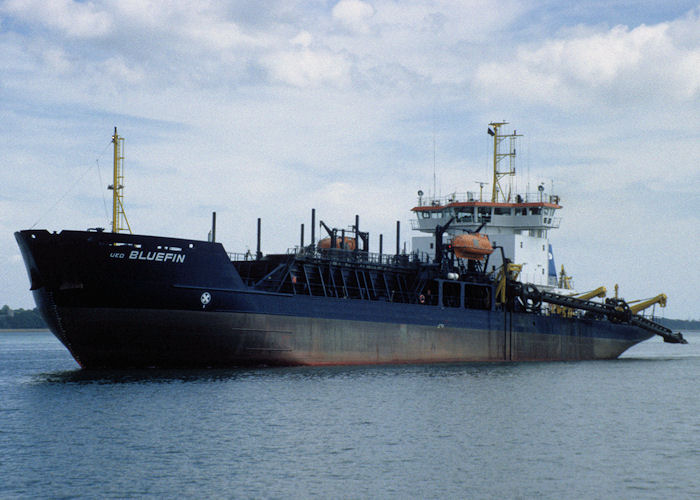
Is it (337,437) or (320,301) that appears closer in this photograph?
(337,437)

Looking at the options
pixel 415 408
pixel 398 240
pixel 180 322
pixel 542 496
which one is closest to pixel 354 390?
pixel 415 408

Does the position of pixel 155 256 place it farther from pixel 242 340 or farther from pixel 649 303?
pixel 649 303

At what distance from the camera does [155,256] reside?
3322 cm

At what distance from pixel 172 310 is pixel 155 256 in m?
2.34

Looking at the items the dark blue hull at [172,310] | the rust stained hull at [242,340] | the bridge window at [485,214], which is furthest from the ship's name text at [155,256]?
the bridge window at [485,214]

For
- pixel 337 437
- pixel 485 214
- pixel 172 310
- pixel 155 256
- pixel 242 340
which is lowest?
pixel 337 437

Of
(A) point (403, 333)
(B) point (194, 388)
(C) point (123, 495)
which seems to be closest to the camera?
(C) point (123, 495)

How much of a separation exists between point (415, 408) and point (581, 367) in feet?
71.7

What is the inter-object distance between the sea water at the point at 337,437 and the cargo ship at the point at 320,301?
1.69 m

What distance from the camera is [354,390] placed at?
30.9m

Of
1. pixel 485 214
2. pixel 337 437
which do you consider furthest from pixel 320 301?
pixel 485 214

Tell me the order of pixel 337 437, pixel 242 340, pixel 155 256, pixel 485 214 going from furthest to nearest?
pixel 485 214
pixel 242 340
pixel 155 256
pixel 337 437

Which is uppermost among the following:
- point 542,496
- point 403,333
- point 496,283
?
point 496,283

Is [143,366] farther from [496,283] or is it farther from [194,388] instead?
[496,283]
